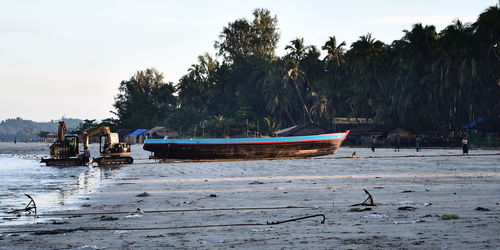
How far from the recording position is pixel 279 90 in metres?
107

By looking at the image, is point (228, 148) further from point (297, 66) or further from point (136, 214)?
point (297, 66)

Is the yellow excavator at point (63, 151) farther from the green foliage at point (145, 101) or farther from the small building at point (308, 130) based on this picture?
the green foliage at point (145, 101)

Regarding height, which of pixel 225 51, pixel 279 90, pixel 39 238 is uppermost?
pixel 225 51

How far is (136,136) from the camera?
146 m

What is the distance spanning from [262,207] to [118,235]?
14.0ft

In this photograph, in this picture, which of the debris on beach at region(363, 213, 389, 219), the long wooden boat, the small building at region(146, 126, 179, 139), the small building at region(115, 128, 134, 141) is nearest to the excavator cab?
the long wooden boat

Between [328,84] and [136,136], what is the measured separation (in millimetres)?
64260

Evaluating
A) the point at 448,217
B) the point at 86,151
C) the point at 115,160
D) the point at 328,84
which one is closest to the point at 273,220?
the point at 448,217

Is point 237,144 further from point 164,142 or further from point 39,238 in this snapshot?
point 39,238

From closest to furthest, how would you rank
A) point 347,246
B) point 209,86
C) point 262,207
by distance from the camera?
point 347,246
point 262,207
point 209,86

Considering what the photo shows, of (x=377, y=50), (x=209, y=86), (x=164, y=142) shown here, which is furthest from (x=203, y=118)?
(x=164, y=142)

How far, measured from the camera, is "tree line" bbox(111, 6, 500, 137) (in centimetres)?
7450

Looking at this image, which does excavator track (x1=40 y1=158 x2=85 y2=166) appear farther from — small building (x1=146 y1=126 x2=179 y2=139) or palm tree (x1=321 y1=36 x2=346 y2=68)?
small building (x1=146 y1=126 x2=179 y2=139)

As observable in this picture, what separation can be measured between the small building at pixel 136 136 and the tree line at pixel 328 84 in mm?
4294
